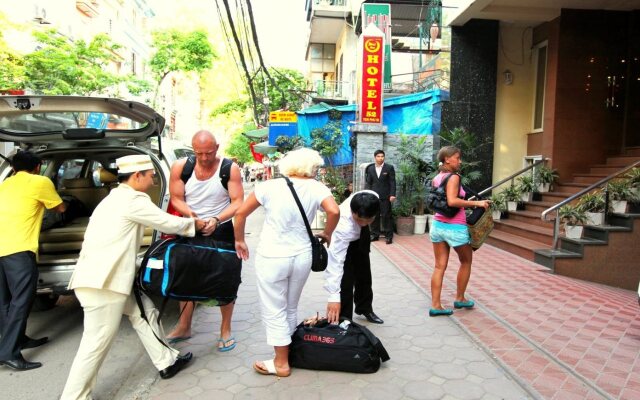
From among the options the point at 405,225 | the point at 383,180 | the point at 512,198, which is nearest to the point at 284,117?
the point at 405,225

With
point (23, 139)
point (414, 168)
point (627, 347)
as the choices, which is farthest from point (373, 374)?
point (414, 168)

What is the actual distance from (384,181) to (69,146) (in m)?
5.43

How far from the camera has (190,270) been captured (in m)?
3.13

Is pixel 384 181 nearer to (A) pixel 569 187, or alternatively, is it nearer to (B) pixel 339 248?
(A) pixel 569 187

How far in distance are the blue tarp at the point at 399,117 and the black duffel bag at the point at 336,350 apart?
7768 millimetres

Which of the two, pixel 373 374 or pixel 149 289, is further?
pixel 373 374

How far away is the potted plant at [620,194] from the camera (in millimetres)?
6453

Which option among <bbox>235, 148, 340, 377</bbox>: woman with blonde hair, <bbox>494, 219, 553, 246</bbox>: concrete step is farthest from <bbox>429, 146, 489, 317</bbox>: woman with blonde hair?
<bbox>494, 219, 553, 246</bbox>: concrete step

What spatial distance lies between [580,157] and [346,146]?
524 cm

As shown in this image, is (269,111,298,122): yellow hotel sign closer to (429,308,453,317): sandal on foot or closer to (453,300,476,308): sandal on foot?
(453,300,476,308): sandal on foot

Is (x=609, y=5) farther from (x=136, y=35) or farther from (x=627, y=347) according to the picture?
(x=136, y=35)

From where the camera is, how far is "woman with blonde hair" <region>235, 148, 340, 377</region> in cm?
297

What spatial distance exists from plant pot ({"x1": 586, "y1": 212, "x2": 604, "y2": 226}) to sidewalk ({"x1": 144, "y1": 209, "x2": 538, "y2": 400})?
3.27 metres

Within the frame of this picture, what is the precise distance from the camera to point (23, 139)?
4.34 meters
